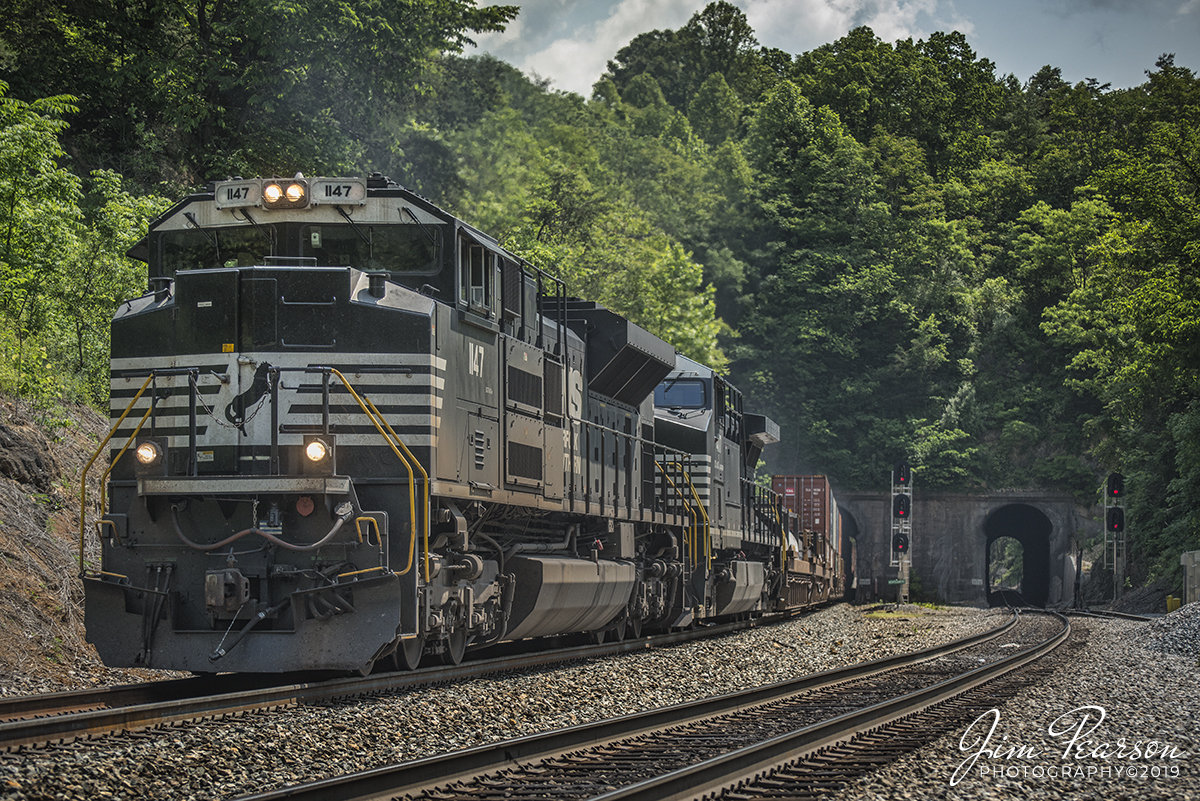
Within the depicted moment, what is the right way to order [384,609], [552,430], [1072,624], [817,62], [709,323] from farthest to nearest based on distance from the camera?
[817,62], [709,323], [1072,624], [552,430], [384,609]

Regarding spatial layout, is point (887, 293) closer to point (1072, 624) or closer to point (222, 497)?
point (1072, 624)

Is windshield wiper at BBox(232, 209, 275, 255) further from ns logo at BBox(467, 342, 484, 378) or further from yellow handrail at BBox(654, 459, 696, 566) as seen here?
yellow handrail at BBox(654, 459, 696, 566)

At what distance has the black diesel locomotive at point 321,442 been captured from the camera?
8.65 metres

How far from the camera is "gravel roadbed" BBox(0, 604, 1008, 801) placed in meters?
5.74

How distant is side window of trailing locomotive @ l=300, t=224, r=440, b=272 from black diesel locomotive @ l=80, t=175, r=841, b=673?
0.02 metres

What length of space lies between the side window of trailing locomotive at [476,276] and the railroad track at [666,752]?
398 cm

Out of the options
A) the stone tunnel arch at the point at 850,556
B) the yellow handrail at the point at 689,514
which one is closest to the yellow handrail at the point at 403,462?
the yellow handrail at the point at 689,514

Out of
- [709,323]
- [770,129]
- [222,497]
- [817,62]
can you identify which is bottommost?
[222,497]

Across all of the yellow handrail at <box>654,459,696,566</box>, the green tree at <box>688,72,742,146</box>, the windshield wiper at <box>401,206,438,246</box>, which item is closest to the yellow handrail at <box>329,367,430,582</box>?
the windshield wiper at <box>401,206,438,246</box>

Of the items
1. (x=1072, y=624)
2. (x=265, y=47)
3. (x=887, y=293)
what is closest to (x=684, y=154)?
(x=887, y=293)

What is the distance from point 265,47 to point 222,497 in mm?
23465

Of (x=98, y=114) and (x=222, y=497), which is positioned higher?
(x=98, y=114)

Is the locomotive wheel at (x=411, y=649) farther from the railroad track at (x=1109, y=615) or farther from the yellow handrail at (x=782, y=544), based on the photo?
the railroad track at (x=1109, y=615)

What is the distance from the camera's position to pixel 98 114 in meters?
29.1
